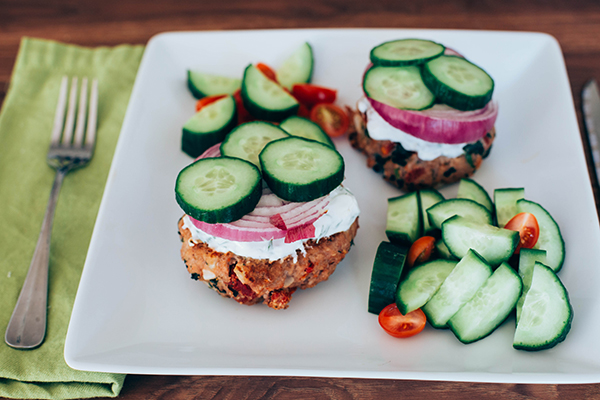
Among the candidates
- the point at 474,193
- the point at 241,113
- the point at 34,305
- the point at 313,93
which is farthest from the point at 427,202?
the point at 34,305

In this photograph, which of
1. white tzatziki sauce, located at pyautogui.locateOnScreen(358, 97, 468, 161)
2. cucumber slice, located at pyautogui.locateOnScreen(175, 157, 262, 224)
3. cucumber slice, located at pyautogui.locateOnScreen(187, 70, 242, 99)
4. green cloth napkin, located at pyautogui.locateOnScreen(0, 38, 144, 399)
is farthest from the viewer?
cucumber slice, located at pyautogui.locateOnScreen(187, 70, 242, 99)

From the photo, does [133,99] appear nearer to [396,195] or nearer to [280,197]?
[280,197]

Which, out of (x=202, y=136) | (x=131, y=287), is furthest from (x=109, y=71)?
(x=131, y=287)

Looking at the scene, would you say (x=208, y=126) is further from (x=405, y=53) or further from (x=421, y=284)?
(x=421, y=284)

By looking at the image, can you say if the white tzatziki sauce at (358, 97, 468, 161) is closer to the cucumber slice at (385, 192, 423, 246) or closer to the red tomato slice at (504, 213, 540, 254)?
the cucumber slice at (385, 192, 423, 246)

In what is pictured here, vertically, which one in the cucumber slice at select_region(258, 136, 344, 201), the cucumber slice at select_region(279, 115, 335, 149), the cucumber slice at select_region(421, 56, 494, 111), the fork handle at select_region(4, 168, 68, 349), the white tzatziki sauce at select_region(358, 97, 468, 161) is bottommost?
the fork handle at select_region(4, 168, 68, 349)

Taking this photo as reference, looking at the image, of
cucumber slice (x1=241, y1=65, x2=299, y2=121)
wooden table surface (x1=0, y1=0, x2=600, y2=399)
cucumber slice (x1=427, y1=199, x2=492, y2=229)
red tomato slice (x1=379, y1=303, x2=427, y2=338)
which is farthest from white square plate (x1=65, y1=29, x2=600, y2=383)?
wooden table surface (x1=0, y1=0, x2=600, y2=399)
